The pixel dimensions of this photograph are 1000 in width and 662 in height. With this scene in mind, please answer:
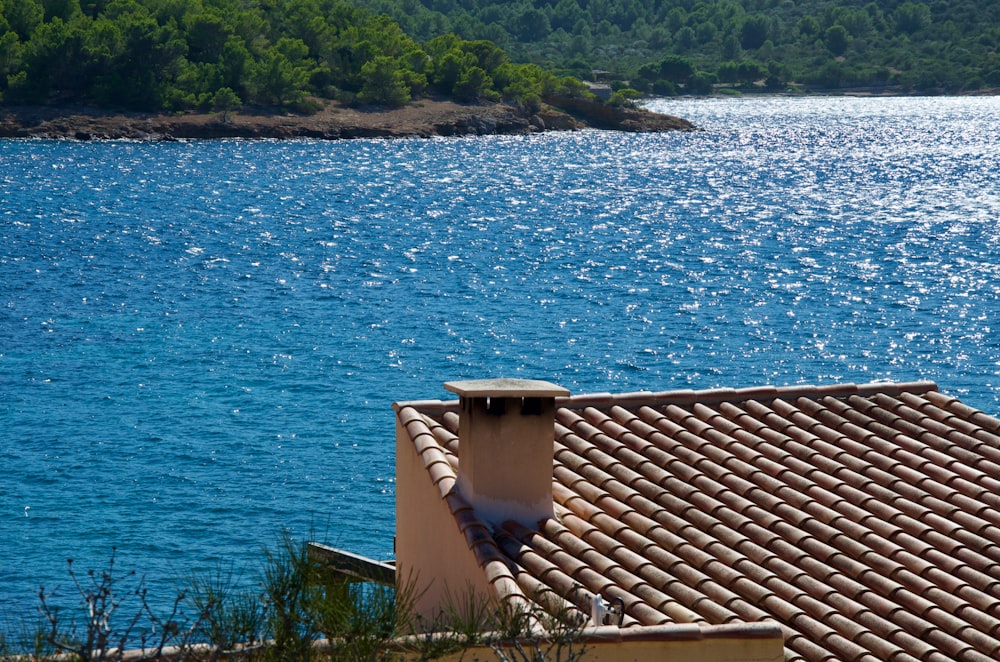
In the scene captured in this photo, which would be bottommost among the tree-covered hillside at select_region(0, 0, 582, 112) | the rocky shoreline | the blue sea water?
the blue sea water

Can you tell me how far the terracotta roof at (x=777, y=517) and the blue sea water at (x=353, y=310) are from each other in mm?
8277

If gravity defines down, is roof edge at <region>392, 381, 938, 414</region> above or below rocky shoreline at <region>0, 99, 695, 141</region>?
below

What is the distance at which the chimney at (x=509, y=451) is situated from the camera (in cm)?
1036

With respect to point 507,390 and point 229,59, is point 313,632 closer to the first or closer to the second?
point 507,390

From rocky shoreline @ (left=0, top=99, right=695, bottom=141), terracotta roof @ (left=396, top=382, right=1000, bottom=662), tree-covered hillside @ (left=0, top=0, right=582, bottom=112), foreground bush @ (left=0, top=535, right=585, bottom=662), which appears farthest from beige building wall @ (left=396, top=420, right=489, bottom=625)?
tree-covered hillside @ (left=0, top=0, right=582, bottom=112)

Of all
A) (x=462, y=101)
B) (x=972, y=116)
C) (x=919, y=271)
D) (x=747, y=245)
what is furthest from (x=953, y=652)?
(x=972, y=116)

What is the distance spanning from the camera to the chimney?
34.0 ft

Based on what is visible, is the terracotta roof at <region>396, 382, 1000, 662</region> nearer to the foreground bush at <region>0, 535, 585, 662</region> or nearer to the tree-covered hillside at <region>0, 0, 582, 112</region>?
the foreground bush at <region>0, 535, 585, 662</region>

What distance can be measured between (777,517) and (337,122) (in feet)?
356

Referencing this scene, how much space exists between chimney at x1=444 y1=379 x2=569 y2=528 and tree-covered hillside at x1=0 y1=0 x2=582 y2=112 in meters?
105

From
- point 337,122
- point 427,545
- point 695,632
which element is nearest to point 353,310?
point 427,545

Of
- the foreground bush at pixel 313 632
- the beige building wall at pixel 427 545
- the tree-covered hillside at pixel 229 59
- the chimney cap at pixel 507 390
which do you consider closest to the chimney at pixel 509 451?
the chimney cap at pixel 507 390

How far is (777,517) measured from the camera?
34.9ft

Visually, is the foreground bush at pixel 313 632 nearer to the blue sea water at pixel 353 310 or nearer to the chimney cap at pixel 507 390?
the chimney cap at pixel 507 390
